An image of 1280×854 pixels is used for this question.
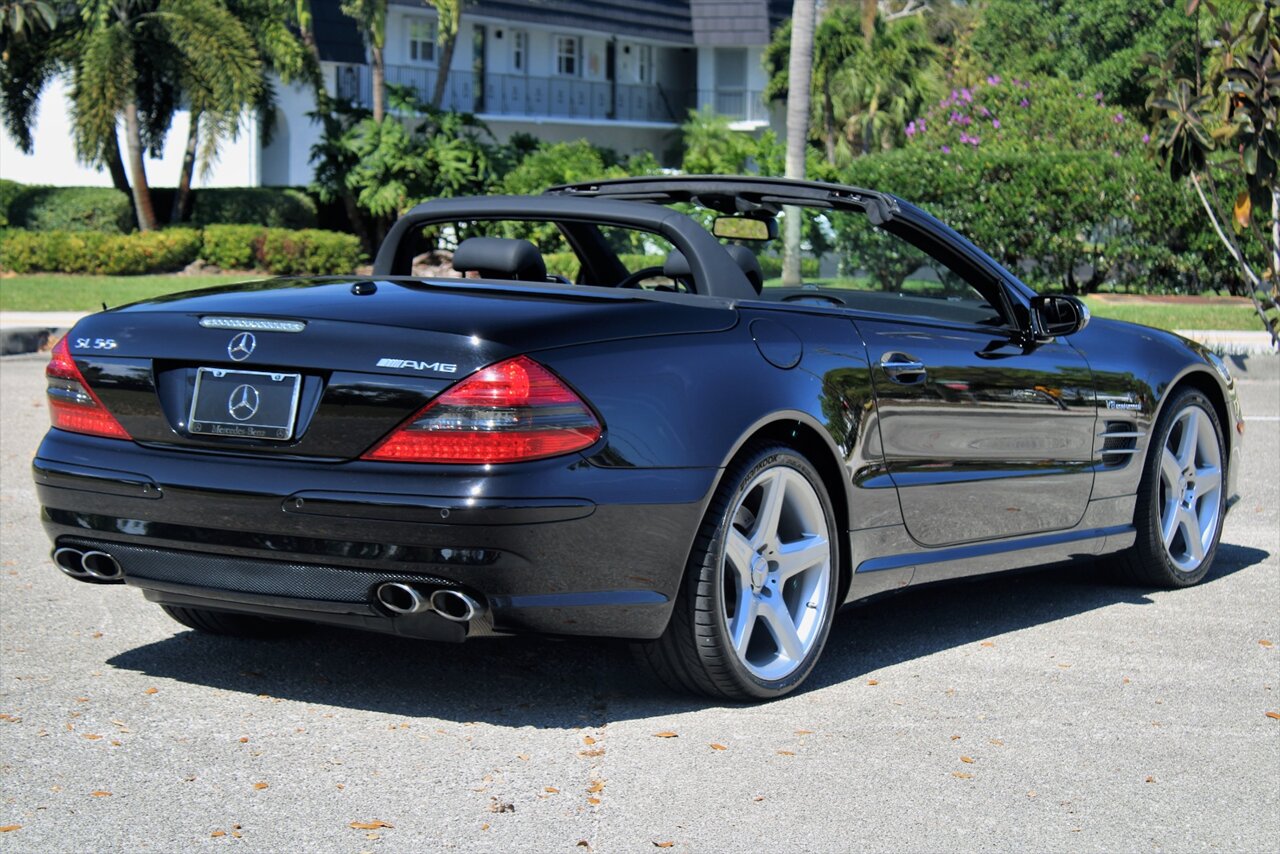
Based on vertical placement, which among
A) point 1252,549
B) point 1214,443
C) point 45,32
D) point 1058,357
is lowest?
point 1252,549

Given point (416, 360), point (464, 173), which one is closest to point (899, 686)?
point (416, 360)

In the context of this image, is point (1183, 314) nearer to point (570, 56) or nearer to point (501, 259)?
point (501, 259)

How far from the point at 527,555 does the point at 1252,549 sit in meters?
4.66

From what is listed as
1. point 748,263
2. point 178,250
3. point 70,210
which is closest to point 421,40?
point 70,210

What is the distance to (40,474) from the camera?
16.1ft

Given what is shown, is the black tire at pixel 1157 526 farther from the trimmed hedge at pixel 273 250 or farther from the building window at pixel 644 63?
the building window at pixel 644 63

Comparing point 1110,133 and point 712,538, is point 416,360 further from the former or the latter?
point 1110,133

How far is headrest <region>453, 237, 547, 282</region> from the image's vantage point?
5.42 m

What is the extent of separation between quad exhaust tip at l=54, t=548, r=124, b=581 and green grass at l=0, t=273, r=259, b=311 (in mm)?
19268

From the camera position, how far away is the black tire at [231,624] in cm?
556

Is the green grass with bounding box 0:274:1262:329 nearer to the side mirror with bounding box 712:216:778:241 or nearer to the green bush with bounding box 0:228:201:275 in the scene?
the green bush with bounding box 0:228:201:275

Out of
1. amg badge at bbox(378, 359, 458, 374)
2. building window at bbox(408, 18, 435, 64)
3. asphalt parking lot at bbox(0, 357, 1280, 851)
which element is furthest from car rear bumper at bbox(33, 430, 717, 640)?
building window at bbox(408, 18, 435, 64)

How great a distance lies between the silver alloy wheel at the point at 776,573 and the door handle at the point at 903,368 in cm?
51

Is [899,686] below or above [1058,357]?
below
